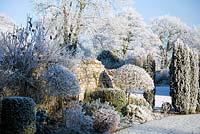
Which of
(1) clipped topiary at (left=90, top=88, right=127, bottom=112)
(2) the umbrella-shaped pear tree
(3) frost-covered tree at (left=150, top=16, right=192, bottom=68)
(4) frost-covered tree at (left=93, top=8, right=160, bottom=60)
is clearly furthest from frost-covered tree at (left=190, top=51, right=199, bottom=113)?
(3) frost-covered tree at (left=150, top=16, right=192, bottom=68)

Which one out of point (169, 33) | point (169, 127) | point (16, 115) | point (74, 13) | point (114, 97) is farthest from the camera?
point (169, 33)

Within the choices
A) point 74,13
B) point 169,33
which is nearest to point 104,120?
point 74,13

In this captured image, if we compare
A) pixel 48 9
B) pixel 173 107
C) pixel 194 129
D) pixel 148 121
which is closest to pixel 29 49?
pixel 148 121

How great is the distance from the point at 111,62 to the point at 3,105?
34.3 ft

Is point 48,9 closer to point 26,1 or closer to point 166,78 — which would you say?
point 26,1

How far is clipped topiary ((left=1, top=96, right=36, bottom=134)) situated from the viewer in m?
3.63

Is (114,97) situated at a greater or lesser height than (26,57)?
lesser

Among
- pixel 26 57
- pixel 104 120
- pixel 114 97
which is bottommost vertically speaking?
pixel 104 120

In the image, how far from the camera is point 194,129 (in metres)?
5.26

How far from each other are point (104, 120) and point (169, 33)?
16.9 m

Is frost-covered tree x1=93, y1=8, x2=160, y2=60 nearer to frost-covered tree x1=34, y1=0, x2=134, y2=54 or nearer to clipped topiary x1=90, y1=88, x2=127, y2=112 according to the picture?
frost-covered tree x1=34, y1=0, x2=134, y2=54

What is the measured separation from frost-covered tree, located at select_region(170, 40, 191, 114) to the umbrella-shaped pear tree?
573mm

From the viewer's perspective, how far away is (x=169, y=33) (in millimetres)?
20859

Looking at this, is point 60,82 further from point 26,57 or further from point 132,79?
point 132,79
